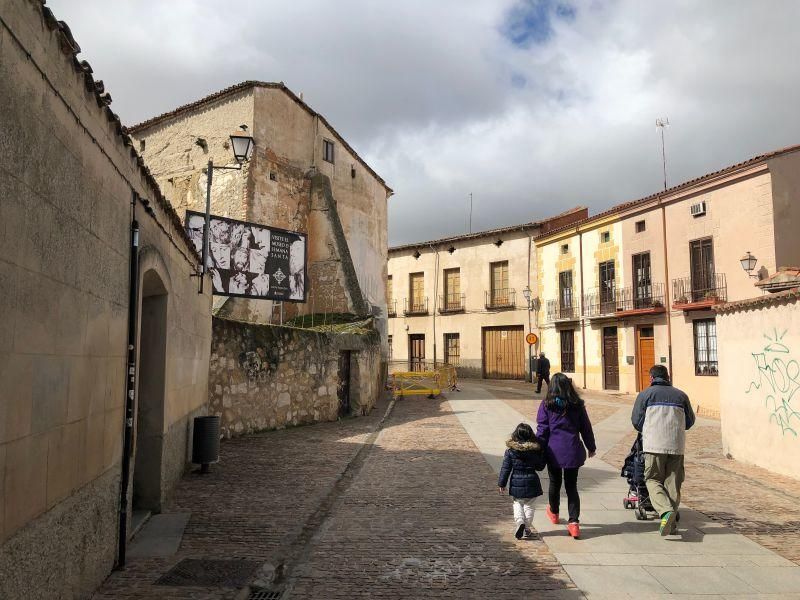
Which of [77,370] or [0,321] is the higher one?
[0,321]

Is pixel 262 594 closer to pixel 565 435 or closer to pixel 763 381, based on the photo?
pixel 565 435

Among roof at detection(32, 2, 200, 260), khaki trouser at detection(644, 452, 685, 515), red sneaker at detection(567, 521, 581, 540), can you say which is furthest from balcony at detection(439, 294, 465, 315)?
roof at detection(32, 2, 200, 260)

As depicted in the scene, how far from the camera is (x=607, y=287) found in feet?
79.6

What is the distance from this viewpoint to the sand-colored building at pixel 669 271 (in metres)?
17.4

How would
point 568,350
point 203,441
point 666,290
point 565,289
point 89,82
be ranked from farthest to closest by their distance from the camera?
point 565,289 → point 568,350 → point 666,290 → point 203,441 → point 89,82

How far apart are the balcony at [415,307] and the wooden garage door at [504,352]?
404 cm

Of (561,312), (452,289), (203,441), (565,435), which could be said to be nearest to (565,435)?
(565,435)

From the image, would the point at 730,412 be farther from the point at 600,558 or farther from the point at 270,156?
the point at 270,156

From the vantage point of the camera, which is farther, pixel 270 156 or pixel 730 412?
pixel 270 156

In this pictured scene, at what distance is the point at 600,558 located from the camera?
4965mm

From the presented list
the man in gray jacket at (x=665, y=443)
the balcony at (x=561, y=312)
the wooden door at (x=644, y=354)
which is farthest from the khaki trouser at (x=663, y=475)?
the balcony at (x=561, y=312)

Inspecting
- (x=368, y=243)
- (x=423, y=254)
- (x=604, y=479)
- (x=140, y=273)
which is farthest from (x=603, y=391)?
(x=140, y=273)

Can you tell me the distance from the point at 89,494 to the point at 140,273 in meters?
1.81

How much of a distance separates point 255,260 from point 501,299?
17.7m
